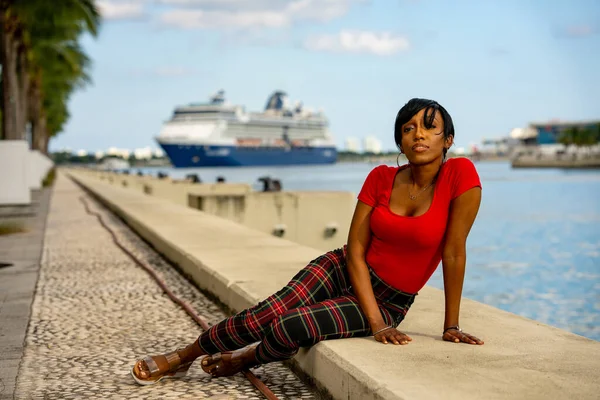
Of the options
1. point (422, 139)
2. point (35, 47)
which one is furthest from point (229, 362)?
point (35, 47)

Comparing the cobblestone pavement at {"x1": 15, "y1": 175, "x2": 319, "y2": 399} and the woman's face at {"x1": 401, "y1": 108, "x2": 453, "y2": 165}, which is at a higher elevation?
the woman's face at {"x1": 401, "y1": 108, "x2": 453, "y2": 165}

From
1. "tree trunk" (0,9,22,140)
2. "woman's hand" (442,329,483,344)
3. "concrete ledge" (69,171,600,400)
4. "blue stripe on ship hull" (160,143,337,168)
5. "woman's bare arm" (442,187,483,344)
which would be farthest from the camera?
"blue stripe on ship hull" (160,143,337,168)

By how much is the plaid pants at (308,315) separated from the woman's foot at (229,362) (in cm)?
7

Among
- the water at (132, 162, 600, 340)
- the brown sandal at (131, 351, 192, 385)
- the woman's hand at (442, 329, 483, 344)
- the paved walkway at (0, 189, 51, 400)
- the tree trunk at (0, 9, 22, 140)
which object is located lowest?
the water at (132, 162, 600, 340)

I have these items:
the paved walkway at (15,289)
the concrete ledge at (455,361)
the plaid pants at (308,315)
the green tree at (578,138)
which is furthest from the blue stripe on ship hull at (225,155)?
the plaid pants at (308,315)

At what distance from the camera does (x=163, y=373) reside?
4.22 m

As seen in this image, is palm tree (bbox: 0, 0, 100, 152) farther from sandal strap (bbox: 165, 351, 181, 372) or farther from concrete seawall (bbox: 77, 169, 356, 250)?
sandal strap (bbox: 165, 351, 181, 372)

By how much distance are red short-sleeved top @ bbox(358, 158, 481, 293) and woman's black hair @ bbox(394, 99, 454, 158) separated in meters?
0.16

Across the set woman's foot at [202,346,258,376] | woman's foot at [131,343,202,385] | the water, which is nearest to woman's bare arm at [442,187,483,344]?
woman's foot at [202,346,258,376]

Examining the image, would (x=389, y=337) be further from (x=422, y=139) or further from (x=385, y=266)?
(x=422, y=139)

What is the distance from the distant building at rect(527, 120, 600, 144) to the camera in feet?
639

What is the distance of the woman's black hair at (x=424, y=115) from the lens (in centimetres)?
381

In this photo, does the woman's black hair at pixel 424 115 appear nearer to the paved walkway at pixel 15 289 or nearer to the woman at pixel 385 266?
the woman at pixel 385 266

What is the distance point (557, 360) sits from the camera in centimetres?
377
